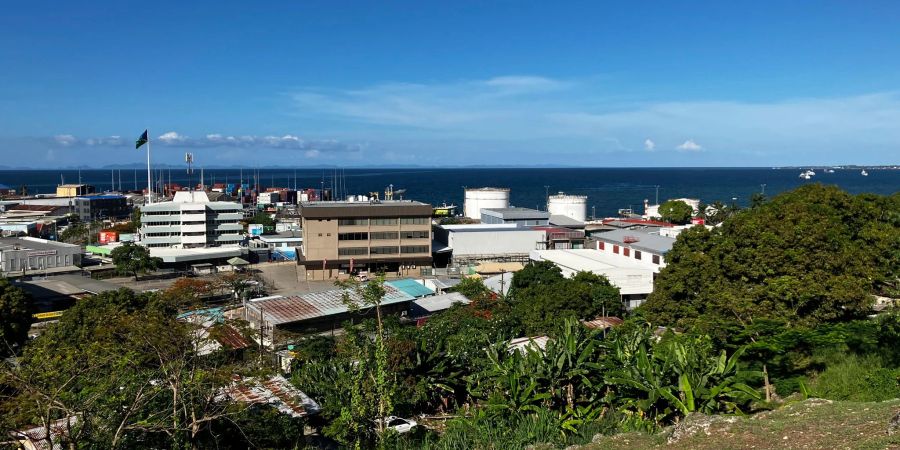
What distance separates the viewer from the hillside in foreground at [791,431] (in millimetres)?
9398

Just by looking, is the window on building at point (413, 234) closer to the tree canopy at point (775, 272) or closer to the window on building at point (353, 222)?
the window on building at point (353, 222)

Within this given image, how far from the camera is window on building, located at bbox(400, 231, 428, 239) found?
48.3 metres

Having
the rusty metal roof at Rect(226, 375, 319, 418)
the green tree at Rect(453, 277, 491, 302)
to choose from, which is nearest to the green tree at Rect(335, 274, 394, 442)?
the rusty metal roof at Rect(226, 375, 319, 418)

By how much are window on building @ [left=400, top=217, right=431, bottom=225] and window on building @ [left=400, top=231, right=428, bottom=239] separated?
0.66 meters

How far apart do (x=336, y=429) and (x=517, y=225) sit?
146 ft

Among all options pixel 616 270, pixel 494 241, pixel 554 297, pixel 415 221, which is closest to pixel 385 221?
pixel 415 221

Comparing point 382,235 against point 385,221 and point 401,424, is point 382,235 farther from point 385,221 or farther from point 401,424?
point 401,424

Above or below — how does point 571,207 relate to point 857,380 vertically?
above

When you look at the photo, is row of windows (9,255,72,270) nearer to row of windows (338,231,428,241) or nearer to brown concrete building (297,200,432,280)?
brown concrete building (297,200,432,280)

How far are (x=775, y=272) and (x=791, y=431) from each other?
1173cm

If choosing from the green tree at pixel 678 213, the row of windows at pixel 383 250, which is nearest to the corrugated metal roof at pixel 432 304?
the row of windows at pixel 383 250

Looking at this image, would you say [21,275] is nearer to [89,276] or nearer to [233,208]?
[89,276]

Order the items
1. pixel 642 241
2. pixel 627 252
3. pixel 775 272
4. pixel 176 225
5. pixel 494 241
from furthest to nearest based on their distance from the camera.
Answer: pixel 176 225, pixel 494 241, pixel 642 241, pixel 627 252, pixel 775 272

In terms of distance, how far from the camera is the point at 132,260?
151ft
